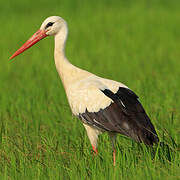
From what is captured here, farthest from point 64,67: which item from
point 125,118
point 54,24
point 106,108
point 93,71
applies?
point 93,71

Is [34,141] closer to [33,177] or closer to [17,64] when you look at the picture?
[33,177]

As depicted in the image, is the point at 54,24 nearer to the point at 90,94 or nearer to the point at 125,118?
the point at 90,94

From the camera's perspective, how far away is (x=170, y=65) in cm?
986

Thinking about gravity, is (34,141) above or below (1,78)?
below

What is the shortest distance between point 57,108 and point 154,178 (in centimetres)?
296

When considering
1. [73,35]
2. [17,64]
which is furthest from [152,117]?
[73,35]

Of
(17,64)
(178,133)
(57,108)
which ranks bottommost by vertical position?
(178,133)

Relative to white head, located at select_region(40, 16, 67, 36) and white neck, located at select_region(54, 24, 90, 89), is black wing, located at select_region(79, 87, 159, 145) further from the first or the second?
white head, located at select_region(40, 16, 67, 36)

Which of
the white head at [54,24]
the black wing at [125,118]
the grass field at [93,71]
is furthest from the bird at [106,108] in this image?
the white head at [54,24]

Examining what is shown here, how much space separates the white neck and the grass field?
67cm

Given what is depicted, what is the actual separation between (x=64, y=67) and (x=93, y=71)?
13.4 feet

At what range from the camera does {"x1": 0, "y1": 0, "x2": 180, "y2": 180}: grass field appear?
4316 millimetres

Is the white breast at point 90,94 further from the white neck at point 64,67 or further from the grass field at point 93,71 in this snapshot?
the grass field at point 93,71

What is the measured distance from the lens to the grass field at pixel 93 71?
432 cm
